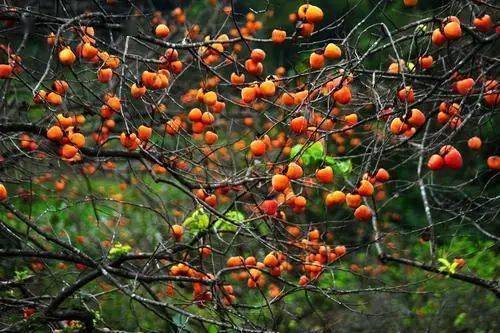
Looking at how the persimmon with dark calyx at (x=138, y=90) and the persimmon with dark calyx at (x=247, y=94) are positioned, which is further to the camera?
the persimmon with dark calyx at (x=138, y=90)

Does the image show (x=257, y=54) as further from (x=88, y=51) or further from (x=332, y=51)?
(x=88, y=51)

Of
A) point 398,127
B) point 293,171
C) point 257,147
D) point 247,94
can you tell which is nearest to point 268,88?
point 247,94

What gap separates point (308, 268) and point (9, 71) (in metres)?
1.99

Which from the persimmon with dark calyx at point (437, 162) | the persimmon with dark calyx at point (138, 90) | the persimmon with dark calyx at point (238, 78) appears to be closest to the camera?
the persimmon with dark calyx at point (437, 162)

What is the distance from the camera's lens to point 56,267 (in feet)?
19.0

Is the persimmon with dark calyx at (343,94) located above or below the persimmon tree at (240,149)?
above

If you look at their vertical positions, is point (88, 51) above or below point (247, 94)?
above

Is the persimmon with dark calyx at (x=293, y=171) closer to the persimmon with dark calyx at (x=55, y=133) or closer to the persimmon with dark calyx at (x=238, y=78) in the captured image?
the persimmon with dark calyx at (x=238, y=78)

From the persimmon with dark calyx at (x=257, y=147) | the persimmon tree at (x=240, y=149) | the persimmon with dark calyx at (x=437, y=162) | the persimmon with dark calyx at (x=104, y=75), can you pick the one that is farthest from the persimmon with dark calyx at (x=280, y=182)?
the persimmon with dark calyx at (x=104, y=75)

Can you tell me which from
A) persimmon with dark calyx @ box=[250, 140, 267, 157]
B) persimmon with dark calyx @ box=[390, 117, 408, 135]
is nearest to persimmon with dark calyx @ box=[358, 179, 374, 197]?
persimmon with dark calyx @ box=[390, 117, 408, 135]

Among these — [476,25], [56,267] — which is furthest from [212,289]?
[56,267]

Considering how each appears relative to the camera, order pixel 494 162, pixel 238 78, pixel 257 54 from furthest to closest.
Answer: pixel 494 162
pixel 238 78
pixel 257 54

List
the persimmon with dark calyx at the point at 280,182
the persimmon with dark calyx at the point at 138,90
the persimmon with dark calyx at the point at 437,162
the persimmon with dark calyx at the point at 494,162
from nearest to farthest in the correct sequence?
the persimmon with dark calyx at the point at 280,182, the persimmon with dark calyx at the point at 437,162, the persimmon with dark calyx at the point at 138,90, the persimmon with dark calyx at the point at 494,162

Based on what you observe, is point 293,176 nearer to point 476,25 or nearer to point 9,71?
point 476,25
